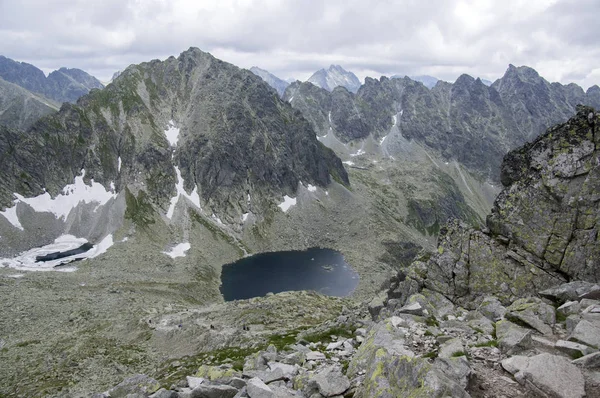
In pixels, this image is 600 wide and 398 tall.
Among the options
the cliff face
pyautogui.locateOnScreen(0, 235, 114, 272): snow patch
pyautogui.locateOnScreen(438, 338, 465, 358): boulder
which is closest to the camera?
Result: pyautogui.locateOnScreen(438, 338, 465, 358): boulder

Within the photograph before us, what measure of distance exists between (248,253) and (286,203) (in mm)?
34900

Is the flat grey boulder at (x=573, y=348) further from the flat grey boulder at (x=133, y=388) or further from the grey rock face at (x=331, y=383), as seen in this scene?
the flat grey boulder at (x=133, y=388)

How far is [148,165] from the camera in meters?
133

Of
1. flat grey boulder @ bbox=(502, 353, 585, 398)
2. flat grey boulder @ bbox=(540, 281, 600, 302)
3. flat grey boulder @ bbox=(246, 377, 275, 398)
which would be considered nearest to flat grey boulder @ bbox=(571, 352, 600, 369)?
flat grey boulder @ bbox=(502, 353, 585, 398)

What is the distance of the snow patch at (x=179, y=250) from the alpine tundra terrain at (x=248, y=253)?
2.36 ft

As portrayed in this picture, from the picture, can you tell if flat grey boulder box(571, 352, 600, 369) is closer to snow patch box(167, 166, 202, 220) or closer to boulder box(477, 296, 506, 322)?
boulder box(477, 296, 506, 322)

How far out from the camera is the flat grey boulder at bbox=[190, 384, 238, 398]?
13.1 m

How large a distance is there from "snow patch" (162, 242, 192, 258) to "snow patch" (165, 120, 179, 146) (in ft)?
164

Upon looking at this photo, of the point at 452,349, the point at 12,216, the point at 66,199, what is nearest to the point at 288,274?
the point at 66,199

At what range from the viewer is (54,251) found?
101m

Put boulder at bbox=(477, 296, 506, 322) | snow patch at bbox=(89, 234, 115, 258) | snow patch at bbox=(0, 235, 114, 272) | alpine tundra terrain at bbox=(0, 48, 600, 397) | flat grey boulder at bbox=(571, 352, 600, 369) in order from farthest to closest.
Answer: snow patch at bbox=(89, 234, 115, 258) < snow patch at bbox=(0, 235, 114, 272) < boulder at bbox=(477, 296, 506, 322) < alpine tundra terrain at bbox=(0, 48, 600, 397) < flat grey boulder at bbox=(571, 352, 600, 369)

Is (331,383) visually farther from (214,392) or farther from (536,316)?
(536,316)

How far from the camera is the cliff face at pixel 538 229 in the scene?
21.8m

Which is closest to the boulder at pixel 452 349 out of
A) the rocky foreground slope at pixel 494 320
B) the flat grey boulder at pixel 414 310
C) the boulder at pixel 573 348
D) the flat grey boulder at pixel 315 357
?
the rocky foreground slope at pixel 494 320
